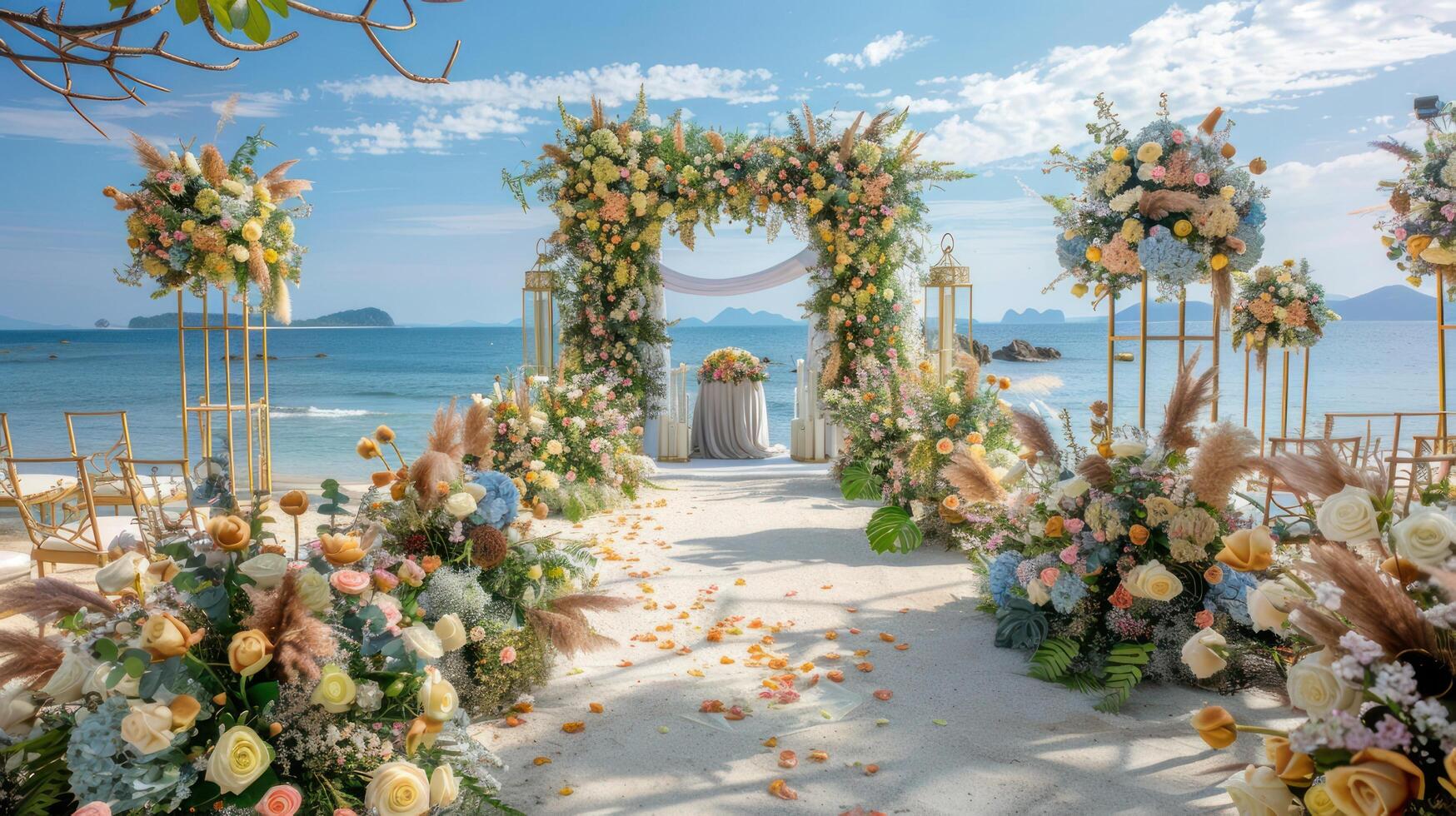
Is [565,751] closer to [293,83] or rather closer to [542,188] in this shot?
[542,188]

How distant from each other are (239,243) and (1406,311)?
74975mm

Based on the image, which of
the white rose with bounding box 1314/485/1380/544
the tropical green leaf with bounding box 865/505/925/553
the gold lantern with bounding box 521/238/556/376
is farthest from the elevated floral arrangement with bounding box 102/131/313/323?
the white rose with bounding box 1314/485/1380/544

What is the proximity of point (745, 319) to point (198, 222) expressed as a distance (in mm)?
61501

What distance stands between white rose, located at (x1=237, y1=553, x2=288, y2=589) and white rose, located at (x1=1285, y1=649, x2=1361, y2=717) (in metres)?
2.01

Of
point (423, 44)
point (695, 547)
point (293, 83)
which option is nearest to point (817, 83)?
point (423, 44)

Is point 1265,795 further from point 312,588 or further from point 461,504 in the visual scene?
point 461,504

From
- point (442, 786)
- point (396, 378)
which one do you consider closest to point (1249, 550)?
point (442, 786)

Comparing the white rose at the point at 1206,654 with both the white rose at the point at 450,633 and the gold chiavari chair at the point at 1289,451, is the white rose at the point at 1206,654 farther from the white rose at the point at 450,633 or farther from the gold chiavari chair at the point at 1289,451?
the white rose at the point at 450,633

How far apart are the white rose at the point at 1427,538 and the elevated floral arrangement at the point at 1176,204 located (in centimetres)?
299

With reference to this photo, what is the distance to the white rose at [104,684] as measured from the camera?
1700 mm

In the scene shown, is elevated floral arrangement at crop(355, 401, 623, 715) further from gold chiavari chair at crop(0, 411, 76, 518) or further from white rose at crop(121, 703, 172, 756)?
gold chiavari chair at crop(0, 411, 76, 518)

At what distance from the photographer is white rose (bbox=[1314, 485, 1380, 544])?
1521mm

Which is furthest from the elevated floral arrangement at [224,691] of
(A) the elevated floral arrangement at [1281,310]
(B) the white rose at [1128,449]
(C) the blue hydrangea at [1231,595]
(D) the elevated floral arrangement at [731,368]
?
(D) the elevated floral arrangement at [731,368]

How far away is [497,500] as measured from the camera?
2.93m
